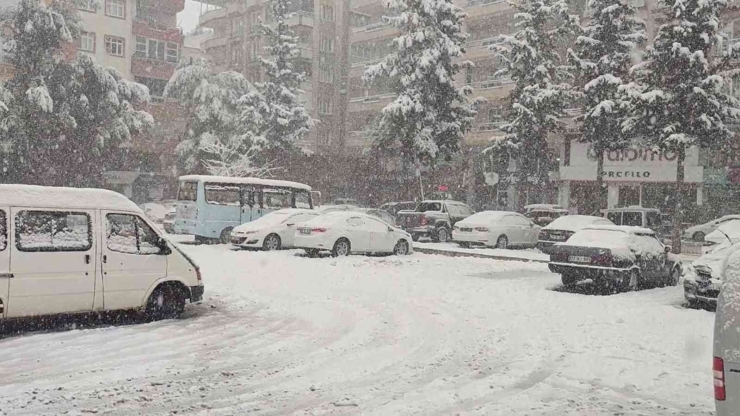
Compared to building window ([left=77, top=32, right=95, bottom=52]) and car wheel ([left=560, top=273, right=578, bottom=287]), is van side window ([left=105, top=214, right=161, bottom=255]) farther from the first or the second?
building window ([left=77, top=32, right=95, bottom=52])

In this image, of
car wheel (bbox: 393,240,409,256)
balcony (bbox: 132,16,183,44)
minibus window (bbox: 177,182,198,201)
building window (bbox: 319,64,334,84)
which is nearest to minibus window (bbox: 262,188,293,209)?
minibus window (bbox: 177,182,198,201)

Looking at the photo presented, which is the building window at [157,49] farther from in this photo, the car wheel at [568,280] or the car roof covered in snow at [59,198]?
the car roof covered in snow at [59,198]

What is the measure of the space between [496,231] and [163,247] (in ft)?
57.5

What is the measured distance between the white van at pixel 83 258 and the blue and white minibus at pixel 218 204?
13835 millimetres

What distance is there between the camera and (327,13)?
58.8 metres

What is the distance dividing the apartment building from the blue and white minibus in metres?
30.9

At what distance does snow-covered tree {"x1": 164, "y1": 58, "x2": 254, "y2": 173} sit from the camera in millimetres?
44281

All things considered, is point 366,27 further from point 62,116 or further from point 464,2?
point 62,116

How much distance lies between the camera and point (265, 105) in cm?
4278

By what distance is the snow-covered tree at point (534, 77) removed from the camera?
32219 mm

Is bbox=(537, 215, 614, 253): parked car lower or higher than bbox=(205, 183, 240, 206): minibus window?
lower

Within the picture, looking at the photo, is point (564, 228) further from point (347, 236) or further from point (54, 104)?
point (54, 104)

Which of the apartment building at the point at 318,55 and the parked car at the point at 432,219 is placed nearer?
the parked car at the point at 432,219

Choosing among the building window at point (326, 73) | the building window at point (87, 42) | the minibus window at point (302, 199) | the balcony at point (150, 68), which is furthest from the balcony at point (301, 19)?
the minibus window at point (302, 199)
